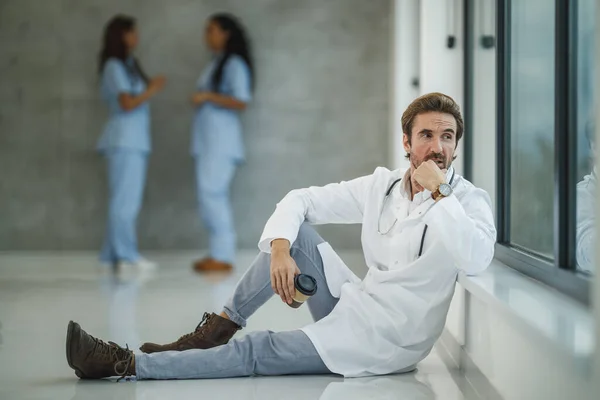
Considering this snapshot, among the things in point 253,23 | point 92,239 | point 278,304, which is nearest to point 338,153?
point 253,23

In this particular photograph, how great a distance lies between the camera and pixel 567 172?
7.22 feet

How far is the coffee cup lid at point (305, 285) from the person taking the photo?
225cm

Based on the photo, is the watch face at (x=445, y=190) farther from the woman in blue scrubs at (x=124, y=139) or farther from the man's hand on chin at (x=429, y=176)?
the woman in blue scrubs at (x=124, y=139)

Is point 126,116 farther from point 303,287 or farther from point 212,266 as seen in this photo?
point 303,287

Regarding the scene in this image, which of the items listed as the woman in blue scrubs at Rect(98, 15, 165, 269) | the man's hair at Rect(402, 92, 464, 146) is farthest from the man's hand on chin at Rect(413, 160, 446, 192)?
the woman in blue scrubs at Rect(98, 15, 165, 269)

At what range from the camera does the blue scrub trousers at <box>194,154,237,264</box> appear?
214 inches

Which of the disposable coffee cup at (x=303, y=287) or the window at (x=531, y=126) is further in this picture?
the window at (x=531, y=126)

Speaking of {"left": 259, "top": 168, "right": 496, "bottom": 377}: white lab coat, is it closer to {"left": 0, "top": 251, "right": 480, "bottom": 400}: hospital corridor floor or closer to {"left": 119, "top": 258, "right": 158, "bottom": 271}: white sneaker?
{"left": 0, "top": 251, "right": 480, "bottom": 400}: hospital corridor floor

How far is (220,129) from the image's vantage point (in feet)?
18.2

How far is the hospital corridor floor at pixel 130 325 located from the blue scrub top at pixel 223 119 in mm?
731

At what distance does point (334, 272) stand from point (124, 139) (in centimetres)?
341

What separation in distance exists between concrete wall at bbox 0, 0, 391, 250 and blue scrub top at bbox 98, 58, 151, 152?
697 millimetres

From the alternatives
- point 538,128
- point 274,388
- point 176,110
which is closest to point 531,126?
point 538,128

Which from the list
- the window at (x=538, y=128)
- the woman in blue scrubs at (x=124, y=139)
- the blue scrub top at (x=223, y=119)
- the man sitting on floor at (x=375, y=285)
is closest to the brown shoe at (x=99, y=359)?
the man sitting on floor at (x=375, y=285)
